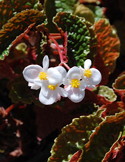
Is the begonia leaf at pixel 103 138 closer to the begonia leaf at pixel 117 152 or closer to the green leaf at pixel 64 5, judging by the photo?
the begonia leaf at pixel 117 152

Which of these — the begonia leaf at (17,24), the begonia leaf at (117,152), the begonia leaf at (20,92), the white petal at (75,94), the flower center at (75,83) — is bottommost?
the begonia leaf at (117,152)

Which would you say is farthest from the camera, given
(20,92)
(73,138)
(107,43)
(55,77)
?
(107,43)

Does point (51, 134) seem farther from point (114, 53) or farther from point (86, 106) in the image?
point (114, 53)

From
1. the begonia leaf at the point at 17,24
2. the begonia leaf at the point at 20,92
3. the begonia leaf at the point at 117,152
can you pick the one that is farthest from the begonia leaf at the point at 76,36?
the begonia leaf at the point at 117,152

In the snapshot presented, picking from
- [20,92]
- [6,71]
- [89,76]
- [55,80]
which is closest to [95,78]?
[89,76]

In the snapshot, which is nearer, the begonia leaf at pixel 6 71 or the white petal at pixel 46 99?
the white petal at pixel 46 99

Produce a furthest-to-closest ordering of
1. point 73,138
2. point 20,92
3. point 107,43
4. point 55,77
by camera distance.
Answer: point 107,43 → point 20,92 → point 73,138 → point 55,77

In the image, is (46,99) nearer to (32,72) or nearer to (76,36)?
(32,72)
